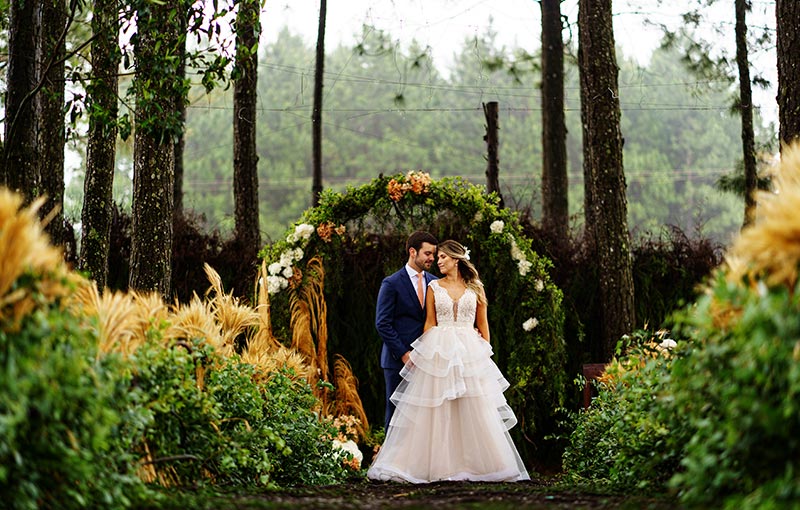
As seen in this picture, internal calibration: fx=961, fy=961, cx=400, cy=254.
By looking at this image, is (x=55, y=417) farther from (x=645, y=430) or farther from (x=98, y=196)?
(x=98, y=196)

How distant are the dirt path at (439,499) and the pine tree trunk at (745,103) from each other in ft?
28.2

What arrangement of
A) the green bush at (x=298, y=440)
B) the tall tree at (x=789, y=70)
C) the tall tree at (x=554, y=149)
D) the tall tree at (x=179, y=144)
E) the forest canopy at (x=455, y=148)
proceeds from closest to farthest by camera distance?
the green bush at (x=298, y=440) → the tall tree at (x=789, y=70) → the tall tree at (x=179, y=144) → the tall tree at (x=554, y=149) → the forest canopy at (x=455, y=148)

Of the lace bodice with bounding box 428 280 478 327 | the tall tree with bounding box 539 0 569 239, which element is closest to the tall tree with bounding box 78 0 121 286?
the lace bodice with bounding box 428 280 478 327

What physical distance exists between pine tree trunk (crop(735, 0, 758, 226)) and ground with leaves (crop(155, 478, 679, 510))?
8.58 metres

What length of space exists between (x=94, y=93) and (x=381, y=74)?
42061mm

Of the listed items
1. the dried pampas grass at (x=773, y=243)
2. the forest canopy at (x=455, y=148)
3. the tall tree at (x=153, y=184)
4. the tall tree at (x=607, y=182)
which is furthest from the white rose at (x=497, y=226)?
the forest canopy at (x=455, y=148)

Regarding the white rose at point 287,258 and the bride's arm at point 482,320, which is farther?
the white rose at point 287,258

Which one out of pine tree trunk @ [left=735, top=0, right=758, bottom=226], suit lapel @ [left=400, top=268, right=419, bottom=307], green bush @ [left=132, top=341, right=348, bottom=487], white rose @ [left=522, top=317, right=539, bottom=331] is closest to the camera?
green bush @ [left=132, top=341, right=348, bottom=487]

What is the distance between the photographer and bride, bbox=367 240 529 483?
742 cm

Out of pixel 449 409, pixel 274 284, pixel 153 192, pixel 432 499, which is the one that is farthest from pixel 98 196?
pixel 432 499

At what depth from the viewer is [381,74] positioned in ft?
159

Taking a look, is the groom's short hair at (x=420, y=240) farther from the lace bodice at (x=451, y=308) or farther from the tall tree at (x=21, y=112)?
the tall tree at (x=21, y=112)

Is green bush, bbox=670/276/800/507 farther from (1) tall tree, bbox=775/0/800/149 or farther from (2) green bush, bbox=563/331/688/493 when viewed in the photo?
(1) tall tree, bbox=775/0/800/149

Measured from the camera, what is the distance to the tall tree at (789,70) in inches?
273
